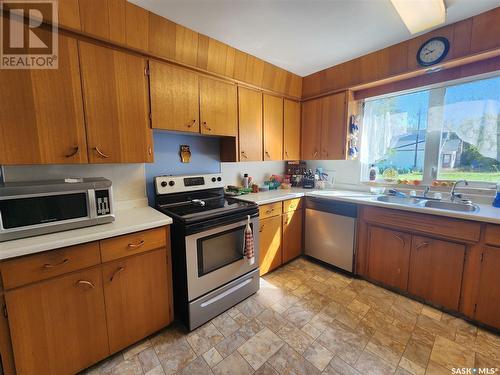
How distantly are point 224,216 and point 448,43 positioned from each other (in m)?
2.36

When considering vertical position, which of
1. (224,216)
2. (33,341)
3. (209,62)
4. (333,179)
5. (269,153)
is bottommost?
(33,341)

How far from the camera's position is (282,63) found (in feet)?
8.03

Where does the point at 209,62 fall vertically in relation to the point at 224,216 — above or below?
above

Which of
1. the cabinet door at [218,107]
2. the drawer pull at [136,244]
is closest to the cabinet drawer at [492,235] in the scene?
the cabinet door at [218,107]

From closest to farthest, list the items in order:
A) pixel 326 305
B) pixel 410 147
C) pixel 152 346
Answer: pixel 152 346, pixel 326 305, pixel 410 147

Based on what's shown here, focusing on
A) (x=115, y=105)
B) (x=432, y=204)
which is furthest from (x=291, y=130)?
(x=115, y=105)

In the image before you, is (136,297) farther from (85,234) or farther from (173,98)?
(173,98)

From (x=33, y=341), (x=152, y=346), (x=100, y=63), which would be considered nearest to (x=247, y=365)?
(x=152, y=346)

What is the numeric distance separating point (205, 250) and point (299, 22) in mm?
1969

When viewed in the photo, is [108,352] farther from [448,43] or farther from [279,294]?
[448,43]

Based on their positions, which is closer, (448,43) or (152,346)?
(152,346)

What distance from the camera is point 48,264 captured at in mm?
1137

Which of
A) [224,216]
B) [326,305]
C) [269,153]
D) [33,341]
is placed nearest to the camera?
[33,341]

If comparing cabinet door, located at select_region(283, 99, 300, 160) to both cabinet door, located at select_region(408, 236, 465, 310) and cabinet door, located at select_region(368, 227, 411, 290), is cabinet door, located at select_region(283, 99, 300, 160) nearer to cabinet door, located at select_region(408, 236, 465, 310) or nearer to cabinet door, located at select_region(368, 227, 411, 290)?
cabinet door, located at select_region(368, 227, 411, 290)
